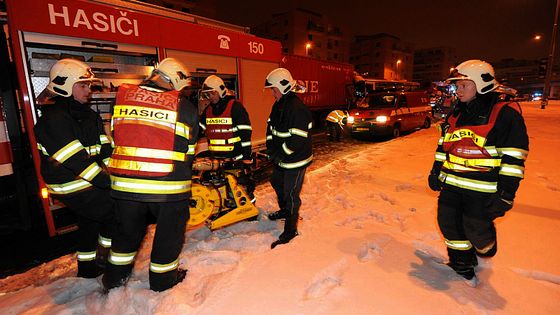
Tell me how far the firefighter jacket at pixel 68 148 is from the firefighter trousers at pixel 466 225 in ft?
9.33

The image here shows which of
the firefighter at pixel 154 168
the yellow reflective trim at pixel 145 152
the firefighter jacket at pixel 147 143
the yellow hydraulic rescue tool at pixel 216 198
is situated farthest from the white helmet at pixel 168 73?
the yellow hydraulic rescue tool at pixel 216 198

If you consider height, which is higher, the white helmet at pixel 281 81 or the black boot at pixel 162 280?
the white helmet at pixel 281 81

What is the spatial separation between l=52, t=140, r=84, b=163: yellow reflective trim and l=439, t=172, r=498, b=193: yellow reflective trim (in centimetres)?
300

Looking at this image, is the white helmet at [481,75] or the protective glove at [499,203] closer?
the protective glove at [499,203]

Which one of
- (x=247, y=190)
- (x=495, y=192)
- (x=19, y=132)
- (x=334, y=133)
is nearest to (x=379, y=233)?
(x=495, y=192)

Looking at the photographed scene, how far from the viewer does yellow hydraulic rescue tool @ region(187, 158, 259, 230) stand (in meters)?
3.31

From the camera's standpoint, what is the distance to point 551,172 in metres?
5.32

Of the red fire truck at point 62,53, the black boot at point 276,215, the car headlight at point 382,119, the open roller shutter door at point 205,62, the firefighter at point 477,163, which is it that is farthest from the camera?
the car headlight at point 382,119

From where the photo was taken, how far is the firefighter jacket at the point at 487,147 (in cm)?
217

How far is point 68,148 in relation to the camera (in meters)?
2.34

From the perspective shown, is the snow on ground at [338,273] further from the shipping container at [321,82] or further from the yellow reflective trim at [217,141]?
the shipping container at [321,82]

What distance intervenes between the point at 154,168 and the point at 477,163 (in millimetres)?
2399

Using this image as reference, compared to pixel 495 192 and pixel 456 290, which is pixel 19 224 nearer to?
pixel 456 290

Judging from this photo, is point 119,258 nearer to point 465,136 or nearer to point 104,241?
point 104,241
